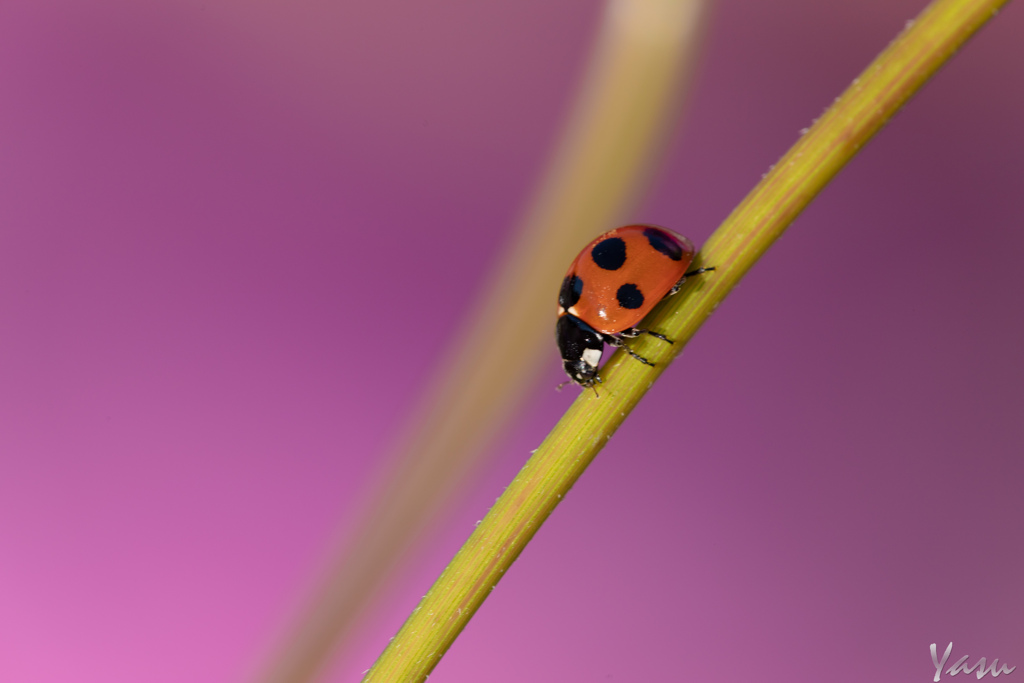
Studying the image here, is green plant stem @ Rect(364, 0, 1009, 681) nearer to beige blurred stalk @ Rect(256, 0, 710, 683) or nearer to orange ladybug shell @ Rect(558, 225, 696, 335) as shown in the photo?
orange ladybug shell @ Rect(558, 225, 696, 335)

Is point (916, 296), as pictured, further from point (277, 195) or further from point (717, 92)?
point (277, 195)

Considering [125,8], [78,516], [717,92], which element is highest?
[717,92]

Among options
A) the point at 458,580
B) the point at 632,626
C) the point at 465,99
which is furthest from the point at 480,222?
the point at 458,580

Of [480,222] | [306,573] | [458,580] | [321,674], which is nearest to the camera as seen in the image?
[458,580]
